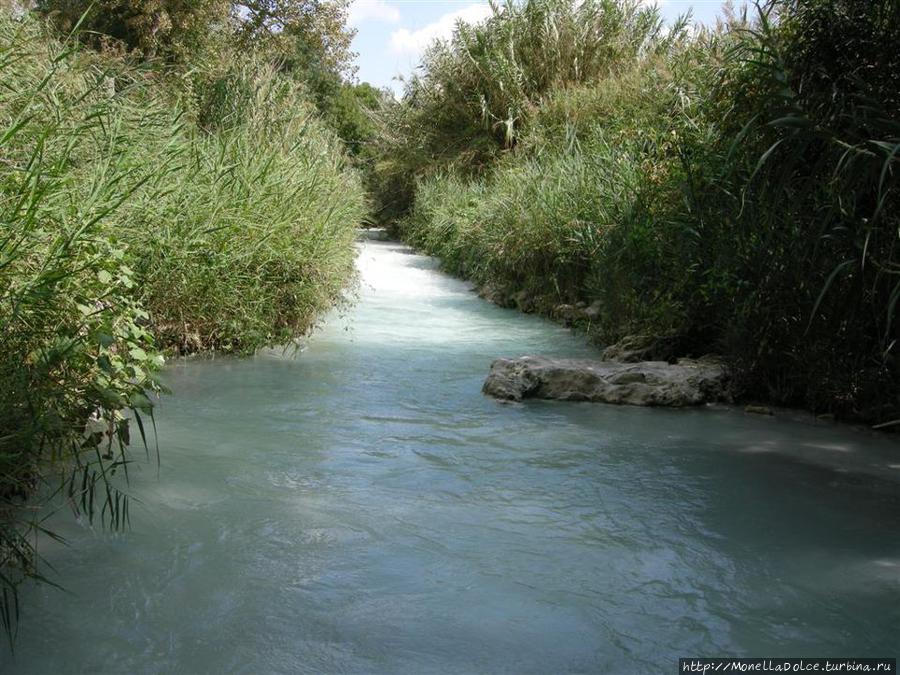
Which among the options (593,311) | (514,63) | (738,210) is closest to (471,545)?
(738,210)

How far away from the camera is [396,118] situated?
24.3 m

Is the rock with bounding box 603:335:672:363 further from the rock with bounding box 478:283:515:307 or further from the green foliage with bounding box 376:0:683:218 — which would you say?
the green foliage with bounding box 376:0:683:218

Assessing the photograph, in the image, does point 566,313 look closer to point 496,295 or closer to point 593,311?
point 593,311

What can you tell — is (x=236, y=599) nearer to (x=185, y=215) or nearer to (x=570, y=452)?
(x=570, y=452)

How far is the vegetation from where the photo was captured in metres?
3.46

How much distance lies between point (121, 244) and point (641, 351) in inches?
192

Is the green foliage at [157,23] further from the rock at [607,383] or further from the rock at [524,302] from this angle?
the rock at [607,383]

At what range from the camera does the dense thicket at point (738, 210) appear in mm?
4598

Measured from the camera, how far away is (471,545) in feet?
13.2

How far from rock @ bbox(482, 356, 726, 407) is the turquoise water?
0.18 meters

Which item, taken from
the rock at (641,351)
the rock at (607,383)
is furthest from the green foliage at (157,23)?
the rock at (607,383)

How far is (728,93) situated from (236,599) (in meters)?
5.92

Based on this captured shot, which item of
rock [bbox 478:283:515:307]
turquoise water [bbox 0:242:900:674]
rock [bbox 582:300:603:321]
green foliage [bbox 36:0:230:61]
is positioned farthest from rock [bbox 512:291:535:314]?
green foliage [bbox 36:0:230:61]

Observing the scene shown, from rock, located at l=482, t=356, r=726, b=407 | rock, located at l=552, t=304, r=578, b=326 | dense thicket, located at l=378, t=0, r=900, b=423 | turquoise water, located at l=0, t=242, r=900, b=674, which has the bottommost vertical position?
turquoise water, located at l=0, t=242, r=900, b=674
